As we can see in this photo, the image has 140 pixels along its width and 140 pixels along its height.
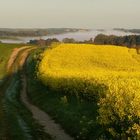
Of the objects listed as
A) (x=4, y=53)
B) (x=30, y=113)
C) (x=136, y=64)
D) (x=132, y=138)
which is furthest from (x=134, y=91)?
(x=4, y=53)

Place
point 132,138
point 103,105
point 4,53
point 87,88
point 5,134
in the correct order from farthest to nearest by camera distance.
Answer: point 4,53 → point 87,88 → point 5,134 → point 103,105 → point 132,138

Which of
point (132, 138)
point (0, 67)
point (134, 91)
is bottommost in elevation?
point (0, 67)

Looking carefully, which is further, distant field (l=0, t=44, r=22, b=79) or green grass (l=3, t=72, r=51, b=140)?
distant field (l=0, t=44, r=22, b=79)

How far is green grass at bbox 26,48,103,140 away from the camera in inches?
1160

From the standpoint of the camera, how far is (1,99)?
173 feet

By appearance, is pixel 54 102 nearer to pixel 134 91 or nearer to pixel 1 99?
pixel 1 99

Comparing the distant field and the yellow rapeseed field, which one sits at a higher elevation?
the yellow rapeseed field

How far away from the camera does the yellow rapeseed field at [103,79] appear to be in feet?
72.4

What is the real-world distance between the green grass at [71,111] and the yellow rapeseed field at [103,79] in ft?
2.91

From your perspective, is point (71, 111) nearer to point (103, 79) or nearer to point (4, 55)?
point (103, 79)

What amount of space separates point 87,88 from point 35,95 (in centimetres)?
1675

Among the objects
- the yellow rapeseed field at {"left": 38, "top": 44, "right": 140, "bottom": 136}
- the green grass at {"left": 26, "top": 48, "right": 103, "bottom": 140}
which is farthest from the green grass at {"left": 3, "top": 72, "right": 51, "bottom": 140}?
the yellow rapeseed field at {"left": 38, "top": 44, "right": 140, "bottom": 136}

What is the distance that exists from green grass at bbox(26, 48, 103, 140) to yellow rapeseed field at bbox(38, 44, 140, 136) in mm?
887

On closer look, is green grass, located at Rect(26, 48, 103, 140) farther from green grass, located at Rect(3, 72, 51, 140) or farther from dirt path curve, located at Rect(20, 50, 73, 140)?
green grass, located at Rect(3, 72, 51, 140)
